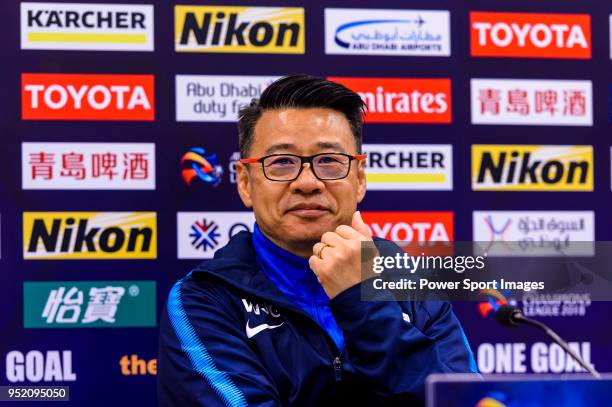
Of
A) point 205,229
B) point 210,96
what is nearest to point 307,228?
point 205,229

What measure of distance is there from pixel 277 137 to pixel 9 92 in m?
1.28

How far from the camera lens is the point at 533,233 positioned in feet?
9.05

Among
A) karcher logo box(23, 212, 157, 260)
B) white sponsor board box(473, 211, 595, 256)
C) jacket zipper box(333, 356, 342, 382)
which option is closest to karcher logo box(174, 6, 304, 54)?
karcher logo box(23, 212, 157, 260)

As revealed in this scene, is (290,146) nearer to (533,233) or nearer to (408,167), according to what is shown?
(408,167)

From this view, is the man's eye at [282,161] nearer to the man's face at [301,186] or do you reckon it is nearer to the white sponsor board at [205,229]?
the man's face at [301,186]

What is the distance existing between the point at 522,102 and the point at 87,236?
1.64 m

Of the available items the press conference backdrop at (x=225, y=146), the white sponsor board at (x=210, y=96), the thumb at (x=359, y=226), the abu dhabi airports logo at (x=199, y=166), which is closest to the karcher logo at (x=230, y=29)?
the press conference backdrop at (x=225, y=146)

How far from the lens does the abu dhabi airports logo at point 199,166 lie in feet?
8.61

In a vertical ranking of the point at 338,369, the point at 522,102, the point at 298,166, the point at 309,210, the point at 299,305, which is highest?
the point at 522,102

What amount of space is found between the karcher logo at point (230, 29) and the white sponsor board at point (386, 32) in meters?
0.19

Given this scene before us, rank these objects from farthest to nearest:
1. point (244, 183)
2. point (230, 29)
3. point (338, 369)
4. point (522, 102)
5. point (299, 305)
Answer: point (522, 102) < point (230, 29) < point (244, 183) < point (299, 305) < point (338, 369)

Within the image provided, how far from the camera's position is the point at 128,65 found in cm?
263

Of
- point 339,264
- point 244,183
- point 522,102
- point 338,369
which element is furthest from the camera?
point 522,102

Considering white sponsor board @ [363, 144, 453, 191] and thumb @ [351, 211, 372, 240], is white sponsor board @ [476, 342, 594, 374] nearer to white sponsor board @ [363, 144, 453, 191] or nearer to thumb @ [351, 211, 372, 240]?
white sponsor board @ [363, 144, 453, 191]
